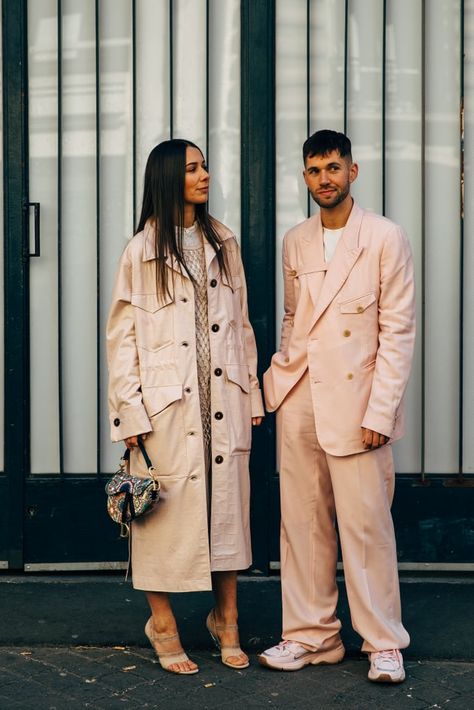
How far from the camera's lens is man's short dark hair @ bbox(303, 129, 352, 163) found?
4527mm

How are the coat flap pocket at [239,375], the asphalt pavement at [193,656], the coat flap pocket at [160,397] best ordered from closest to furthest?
the asphalt pavement at [193,656] → the coat flap pocket at [160,397] → the coat flap pocket at [239,375]

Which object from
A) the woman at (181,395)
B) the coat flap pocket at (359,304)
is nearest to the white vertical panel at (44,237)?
the woman at (181,395)

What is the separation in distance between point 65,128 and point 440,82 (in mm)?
1928

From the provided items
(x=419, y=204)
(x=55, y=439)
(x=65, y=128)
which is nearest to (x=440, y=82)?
(x=419, y=204)

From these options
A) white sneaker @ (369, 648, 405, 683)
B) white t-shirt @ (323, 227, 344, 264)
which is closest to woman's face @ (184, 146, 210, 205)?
white t-shirt @ (323, 227, 344, 264)

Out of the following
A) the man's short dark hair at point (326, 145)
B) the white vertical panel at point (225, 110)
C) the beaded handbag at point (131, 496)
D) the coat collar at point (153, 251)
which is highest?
the white vertical panel at point (225, 110)

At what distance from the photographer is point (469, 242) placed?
19.6 feet

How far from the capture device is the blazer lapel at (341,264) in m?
4.54

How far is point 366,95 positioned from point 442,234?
2.65ft

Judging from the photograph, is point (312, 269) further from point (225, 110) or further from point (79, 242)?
point (79, 242)

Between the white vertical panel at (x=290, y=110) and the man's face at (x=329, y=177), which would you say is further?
the white vertical panel at (x=290, y=110)

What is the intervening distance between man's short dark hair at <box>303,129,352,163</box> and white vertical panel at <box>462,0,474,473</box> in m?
1.57

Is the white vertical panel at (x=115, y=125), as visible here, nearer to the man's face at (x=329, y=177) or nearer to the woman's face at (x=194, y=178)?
the woman's face at (x=194, y=178)

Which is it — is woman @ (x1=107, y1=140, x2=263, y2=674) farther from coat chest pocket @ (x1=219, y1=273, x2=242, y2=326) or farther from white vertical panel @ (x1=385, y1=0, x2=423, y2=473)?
white vertical panel @ (x1=385, y1=0, x2=423, y2=473)
